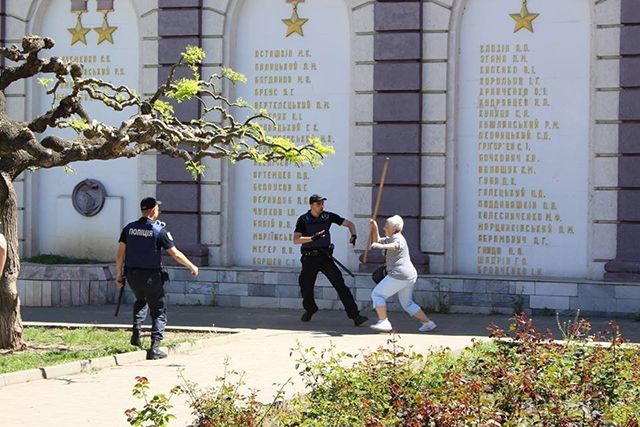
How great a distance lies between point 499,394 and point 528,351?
1.25 m

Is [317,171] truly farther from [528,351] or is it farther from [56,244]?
[528,351]

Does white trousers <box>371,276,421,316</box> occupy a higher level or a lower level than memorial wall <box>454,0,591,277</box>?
lower

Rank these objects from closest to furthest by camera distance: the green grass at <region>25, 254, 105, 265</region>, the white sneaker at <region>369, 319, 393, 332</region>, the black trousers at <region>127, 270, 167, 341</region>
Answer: the black trousers at <region>127, 270, 167, 341</region> < the white sneaker at <region>369, 319, 393, 332</region> < the green grass at <region>25, 254, 105, 265</region>

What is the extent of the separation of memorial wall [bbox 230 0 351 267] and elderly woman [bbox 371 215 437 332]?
364 cm

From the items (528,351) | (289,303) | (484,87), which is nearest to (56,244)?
(289,303)

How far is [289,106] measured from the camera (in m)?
21.1

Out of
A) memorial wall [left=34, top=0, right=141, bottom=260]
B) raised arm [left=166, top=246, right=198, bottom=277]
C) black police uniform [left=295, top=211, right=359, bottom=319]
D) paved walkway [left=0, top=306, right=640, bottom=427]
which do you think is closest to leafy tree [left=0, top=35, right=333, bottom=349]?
raised arm [left=166, top=246, right=198, bottom=277]

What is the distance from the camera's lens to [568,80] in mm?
19656

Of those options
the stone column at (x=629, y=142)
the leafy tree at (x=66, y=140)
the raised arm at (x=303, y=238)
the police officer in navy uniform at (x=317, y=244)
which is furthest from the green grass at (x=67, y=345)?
the stone column at (x=629, y=142)

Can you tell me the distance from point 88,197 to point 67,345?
6.75 meters

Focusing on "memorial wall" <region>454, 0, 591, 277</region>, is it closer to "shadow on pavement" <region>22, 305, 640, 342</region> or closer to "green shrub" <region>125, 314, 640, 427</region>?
"shadow on pavement" <region>22, 305, 640, 342</region>

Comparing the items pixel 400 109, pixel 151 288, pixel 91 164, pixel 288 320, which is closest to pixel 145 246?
pixel 151 288

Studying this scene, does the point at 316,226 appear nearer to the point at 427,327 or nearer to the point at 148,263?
the point at 427,327

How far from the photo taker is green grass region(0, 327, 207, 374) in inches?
543
